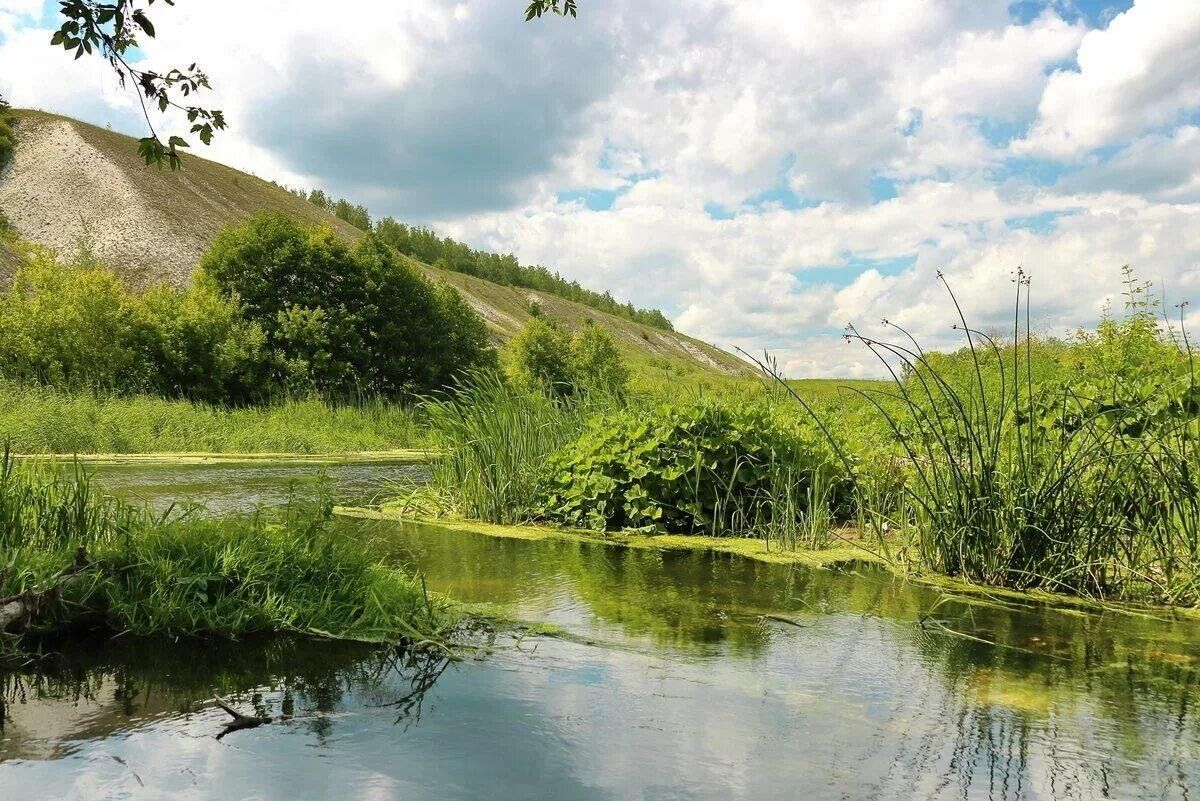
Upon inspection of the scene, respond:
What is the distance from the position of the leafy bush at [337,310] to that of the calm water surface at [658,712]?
20.3 m

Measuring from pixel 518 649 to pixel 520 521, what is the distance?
3924mm

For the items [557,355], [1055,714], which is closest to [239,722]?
[1055,714]

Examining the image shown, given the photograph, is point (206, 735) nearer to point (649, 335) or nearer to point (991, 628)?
point (991, 628)

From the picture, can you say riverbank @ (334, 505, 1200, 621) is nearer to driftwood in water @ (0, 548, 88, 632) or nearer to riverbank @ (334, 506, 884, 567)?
riverbank @ (334, 506, 884, 567)

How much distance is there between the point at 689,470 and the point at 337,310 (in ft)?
72.2

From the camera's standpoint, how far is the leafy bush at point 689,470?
7.06 m

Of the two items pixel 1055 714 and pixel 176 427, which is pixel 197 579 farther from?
pixel 176 427

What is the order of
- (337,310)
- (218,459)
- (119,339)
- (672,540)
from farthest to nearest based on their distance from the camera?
1. (337,310)
2. (119,339)
3. (218,459)
4. (672,540)

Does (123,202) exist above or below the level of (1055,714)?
above

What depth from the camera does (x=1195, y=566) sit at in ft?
15.4

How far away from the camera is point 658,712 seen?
2.90m

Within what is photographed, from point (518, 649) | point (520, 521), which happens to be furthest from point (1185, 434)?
point (520, 521)

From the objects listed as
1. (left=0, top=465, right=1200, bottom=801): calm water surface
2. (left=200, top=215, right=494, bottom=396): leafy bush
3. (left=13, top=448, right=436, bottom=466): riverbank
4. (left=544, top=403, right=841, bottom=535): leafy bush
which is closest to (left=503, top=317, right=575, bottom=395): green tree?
(left=200, top=215, right=494, bottom=396): leafy bush

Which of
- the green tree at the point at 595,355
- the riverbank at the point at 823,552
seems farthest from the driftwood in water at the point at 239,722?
the green tree at the point at 595,355
